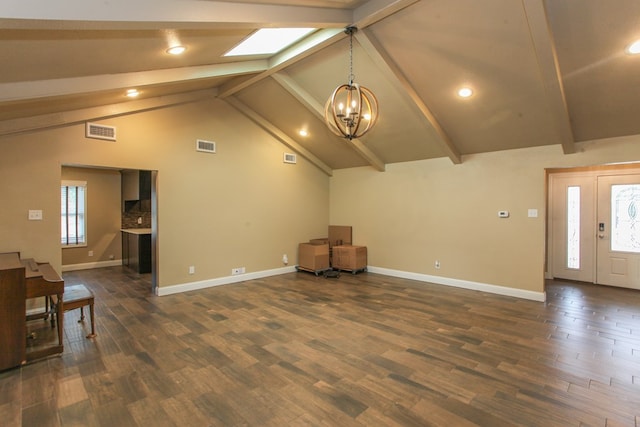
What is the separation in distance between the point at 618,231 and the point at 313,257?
562 cm

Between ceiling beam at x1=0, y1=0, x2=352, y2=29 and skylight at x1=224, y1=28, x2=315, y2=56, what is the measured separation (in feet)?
2.01

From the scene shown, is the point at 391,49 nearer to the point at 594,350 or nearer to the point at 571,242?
the point at 594,350

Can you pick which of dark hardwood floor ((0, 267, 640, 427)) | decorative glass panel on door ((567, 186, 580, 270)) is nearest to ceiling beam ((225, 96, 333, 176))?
dark hardwood floor ((0, 267, 640, 427))

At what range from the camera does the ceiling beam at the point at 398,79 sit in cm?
357

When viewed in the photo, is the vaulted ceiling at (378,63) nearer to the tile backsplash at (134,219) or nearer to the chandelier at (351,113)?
the chandelier at (351,113)

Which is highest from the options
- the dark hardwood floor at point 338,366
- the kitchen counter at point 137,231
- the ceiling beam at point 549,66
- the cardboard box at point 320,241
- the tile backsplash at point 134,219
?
the ceiling beam at point 549,66

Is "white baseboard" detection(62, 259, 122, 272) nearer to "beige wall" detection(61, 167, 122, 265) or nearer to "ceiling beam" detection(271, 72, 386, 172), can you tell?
"beige wall" detection(61, 167, 122, 265)

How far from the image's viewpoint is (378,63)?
149 inches

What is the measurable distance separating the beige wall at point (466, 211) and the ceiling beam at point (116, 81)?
3.54 meters

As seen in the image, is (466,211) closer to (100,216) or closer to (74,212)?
(100,216)

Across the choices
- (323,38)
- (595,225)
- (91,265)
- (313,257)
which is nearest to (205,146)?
(323,38)

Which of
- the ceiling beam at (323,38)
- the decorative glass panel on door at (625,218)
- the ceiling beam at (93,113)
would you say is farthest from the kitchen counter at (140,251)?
the decorative glass panel on door at (625,218)

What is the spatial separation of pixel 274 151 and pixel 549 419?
573 cm

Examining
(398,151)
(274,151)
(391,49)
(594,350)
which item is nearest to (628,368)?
(594,350)
